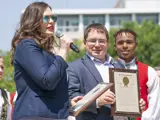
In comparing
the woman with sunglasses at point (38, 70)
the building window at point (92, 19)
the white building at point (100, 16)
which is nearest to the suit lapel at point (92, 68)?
the woman with sunglasses at point (38, 70)

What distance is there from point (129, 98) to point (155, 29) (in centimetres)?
3884

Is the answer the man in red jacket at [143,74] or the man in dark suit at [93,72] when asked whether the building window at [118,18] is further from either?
the man in dark suit at [93,72]

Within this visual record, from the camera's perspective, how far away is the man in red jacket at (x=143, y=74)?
6863mm

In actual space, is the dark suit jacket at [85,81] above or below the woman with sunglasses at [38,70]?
below

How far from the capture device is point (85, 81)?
5844 mm

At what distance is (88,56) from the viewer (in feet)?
19.9

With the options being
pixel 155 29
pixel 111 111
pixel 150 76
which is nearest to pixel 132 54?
pixel 150 76

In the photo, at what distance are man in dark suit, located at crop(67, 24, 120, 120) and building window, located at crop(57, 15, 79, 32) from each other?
80.7 meters

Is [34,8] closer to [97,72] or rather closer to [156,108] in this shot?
[97,72]

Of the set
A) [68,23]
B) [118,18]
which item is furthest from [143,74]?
[68,23]

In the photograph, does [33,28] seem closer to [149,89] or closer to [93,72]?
[93,72]

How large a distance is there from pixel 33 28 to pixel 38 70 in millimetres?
396

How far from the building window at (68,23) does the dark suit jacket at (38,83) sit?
82062 mm

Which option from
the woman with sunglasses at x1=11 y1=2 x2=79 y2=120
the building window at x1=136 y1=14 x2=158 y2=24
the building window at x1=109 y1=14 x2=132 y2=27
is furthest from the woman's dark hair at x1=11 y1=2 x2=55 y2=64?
the building window at x1=136 y1=14 x2=158 y2=24
